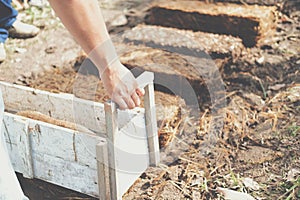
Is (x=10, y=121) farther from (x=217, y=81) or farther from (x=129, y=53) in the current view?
(x=217, y=81)

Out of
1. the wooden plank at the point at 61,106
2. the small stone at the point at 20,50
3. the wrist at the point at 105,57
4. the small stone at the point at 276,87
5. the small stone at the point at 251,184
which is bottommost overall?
the small stone at the point at 251,184

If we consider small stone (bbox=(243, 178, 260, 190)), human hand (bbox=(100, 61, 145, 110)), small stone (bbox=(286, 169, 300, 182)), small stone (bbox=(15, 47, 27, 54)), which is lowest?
small stone (bbox=(243, 178, 260, 190))

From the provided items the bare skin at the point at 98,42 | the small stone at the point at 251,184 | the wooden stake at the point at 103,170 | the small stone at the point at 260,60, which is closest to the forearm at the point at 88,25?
the bare skin at the point at 98,42

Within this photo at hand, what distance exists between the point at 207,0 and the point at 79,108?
5.81 feet

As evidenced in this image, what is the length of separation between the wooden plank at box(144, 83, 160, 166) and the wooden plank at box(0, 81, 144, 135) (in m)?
0.05

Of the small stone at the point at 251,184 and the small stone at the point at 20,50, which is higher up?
the small stone at the point at 20,50

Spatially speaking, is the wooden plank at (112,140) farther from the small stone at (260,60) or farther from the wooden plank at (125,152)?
the small stone at (260,60)

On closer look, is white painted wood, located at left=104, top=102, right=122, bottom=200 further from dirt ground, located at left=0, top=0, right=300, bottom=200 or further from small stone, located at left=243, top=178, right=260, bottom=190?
small stone, located at left=243, top=178, right=260, bottom=190

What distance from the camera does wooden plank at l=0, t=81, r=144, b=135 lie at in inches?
111

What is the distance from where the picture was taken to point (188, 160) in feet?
9.86

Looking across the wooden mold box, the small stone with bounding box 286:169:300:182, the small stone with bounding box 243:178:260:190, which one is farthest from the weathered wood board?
the small stone with bounding box 286:169:300:182

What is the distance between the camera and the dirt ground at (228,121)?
2811 mm

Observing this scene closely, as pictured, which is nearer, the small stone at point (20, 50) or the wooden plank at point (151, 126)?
the wooden plank at point (151, 126)

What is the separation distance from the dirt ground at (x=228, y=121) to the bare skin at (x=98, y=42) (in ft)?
2.09
